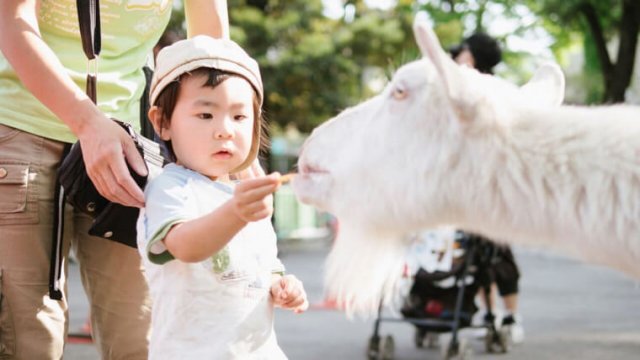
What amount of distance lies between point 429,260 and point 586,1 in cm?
1162

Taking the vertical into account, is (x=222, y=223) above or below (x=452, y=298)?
above

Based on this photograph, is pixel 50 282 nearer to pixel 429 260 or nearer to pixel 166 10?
pixel 166 10

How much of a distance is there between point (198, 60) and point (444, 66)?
84 cm

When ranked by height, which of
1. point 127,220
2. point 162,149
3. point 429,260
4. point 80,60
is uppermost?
point 80,60

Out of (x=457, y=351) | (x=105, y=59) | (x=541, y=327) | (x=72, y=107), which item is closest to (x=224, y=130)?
(x=72, y=107)

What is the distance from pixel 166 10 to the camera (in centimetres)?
304

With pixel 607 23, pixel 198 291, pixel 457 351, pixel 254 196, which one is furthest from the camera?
pixel 607 23

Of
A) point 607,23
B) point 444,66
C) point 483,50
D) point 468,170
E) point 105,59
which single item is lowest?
point 468,170

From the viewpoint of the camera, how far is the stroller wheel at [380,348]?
6297 millimetres

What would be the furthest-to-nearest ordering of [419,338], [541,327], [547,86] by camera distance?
1. [541,327]
2. [419,338]
3. [547,86]

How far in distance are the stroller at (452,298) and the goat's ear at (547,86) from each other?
12.2ft

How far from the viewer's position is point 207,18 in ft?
10.2

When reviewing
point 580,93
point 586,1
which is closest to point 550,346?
point 586,1

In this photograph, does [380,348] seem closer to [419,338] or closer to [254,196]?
[419,338]
